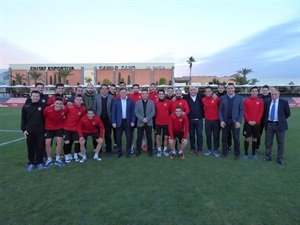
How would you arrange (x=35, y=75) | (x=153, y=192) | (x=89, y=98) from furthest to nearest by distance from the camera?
(x=35, y=75) → (x=89, y=98) → (x=153, y=192)

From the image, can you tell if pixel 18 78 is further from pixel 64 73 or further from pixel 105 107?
pixel 105 107

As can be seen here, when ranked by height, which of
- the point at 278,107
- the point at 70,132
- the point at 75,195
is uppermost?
the point at 278,107

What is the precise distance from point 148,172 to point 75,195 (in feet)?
5.32

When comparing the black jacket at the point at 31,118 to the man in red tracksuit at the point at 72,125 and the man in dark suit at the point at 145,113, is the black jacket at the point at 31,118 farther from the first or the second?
the man in dark suit at the point at 145,113

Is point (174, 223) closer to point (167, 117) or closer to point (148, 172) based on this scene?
point (148, 172)

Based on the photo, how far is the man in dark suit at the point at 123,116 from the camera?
6.22 metres

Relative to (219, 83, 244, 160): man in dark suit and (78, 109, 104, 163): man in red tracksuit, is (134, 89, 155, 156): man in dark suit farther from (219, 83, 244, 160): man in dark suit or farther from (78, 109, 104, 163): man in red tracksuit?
(219, 83, 244, 160): man in dark suit

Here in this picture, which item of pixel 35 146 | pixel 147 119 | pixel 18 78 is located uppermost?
pixel 18 78

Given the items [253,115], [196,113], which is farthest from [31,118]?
[253,115]

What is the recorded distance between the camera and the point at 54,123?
5.57m

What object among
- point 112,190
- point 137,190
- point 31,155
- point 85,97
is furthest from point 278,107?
point 31,155

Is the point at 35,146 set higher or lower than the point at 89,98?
lower

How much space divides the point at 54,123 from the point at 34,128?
17.9 inches

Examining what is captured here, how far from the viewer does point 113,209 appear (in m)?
3.42
